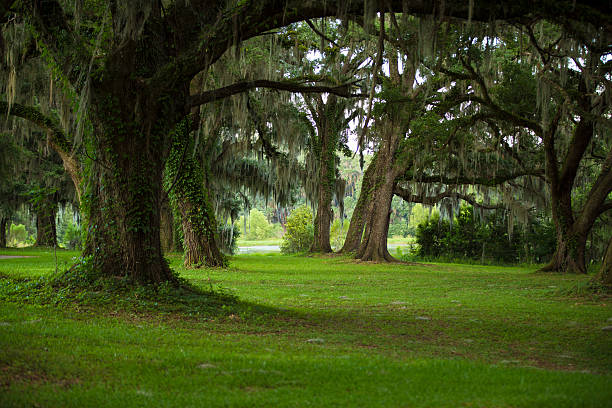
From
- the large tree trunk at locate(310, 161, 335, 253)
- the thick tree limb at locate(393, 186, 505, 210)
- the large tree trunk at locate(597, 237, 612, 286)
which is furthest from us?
the large tree trunk at locate(310, 161, 335, 253)

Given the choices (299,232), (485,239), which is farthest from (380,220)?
(299,232)

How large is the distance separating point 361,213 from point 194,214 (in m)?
11.2

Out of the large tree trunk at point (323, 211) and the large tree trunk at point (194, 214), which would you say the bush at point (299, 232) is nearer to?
the large tree trunk at point (323, 211)

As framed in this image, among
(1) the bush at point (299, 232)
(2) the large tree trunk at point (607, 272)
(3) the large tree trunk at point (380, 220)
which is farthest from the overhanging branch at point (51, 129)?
(1) the bush at point (299, 232)

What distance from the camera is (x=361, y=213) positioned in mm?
25047

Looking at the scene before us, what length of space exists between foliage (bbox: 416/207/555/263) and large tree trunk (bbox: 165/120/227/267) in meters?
15.1

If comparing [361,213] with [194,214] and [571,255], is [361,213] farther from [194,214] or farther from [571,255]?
[194,214]

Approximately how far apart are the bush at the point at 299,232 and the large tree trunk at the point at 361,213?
10088mm

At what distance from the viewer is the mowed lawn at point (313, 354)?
3.48 meters

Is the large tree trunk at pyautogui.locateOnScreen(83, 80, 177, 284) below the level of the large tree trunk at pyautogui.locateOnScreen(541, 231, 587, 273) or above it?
above

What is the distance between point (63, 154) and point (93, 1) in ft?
13.2

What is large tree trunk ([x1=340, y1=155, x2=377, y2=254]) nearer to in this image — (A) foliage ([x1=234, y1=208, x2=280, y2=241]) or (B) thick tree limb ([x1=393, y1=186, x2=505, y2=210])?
(B) thick tree limb ([x1=393, y1=186, x2=505, y2=210])

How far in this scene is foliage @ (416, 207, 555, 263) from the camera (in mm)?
25453

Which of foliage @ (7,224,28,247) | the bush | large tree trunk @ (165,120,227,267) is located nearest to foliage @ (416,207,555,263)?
the bush
